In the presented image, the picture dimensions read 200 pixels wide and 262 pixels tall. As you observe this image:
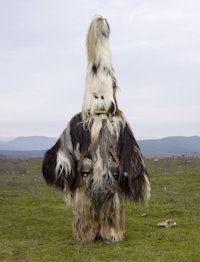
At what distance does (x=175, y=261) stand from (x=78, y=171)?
249 cm

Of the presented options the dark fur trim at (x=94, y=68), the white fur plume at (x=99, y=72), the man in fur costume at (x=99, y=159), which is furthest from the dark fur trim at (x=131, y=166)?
the dark fur trim at (x=94, y=68)

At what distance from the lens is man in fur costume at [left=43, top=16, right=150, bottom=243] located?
30.2 ft

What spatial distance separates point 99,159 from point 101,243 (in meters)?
1.53

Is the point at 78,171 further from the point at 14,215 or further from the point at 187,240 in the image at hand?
the point at 14,215

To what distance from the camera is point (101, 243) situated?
30.6 ft

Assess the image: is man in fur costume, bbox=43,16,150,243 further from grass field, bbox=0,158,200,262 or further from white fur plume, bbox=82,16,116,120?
grass field, bbox=0,158,200,262

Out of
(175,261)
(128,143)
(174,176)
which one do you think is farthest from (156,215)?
(174,176)

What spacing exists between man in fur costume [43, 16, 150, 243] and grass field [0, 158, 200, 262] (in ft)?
1.54

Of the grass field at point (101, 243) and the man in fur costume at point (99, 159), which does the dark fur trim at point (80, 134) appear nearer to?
the man in fur costume at point (99, 159)

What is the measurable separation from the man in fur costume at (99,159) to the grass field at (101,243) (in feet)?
1.54

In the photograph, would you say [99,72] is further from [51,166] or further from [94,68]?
[51,166]

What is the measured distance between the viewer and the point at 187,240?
9336 millimetres

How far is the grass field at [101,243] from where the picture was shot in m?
8.46

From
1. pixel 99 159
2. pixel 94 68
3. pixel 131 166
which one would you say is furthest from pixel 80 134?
pixel 94 68
